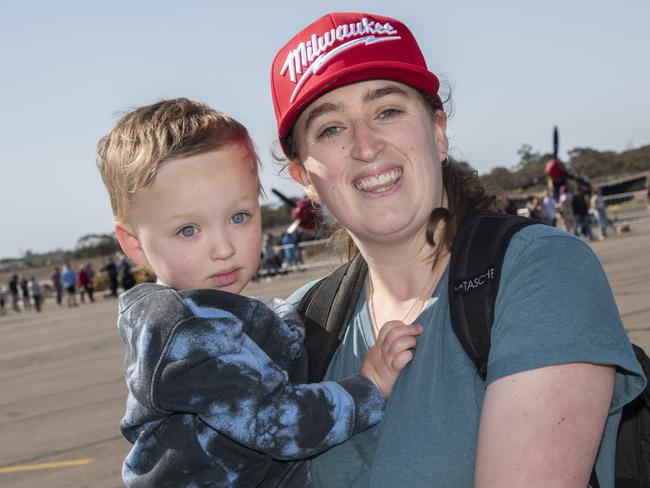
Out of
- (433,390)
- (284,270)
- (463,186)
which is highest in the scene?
(463,186)

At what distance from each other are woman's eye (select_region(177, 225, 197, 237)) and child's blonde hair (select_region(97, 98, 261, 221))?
0.57ft

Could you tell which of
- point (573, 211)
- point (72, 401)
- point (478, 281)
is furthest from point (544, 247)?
point (573, 211)

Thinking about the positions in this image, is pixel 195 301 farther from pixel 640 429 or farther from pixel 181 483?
pixel 640 429

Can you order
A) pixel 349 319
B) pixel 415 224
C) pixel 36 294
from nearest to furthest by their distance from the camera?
pixel 415 224
pixel 349 319
pixel 36 294

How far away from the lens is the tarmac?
6.99m

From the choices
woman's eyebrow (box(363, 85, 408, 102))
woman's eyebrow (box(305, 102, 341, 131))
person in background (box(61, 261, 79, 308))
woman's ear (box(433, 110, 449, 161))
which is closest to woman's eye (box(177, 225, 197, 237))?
woman's eyebrow (box(305, 102, 341, 131))

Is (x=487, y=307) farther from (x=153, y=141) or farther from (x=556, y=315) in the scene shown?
(x=153, y=141)

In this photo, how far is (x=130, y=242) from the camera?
106 inches

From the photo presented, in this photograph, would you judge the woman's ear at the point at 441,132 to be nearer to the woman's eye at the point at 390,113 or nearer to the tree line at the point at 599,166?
the woman's eye at the point at 390,113

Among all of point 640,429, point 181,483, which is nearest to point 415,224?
point 640,429

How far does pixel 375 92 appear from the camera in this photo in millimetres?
2365

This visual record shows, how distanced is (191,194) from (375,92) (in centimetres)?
61

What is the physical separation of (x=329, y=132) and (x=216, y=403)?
85 centimetres

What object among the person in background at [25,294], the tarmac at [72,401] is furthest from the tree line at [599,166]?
the tarmac at [72,401]
